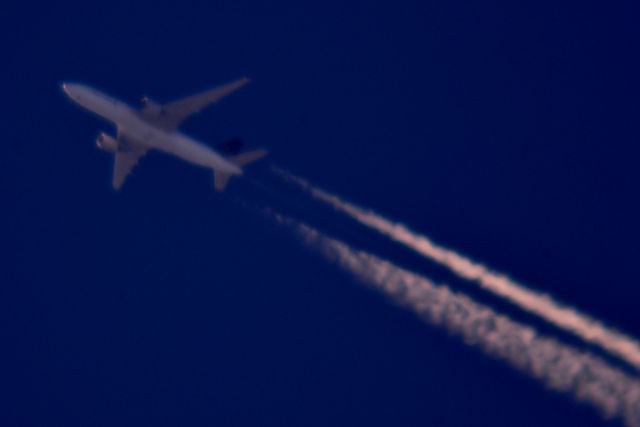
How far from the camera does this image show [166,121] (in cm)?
3372

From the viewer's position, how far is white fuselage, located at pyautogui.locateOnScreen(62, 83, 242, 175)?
32.7 m

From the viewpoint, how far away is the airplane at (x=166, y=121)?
3278 cm

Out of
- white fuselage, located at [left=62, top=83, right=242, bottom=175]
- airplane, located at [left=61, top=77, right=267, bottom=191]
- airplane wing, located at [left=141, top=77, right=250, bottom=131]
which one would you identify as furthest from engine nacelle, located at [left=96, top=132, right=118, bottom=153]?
airplane wing, located at [left=141, top=77, right=250, bottom=131]

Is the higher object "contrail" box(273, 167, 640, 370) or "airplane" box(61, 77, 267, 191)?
"airplane" box(61, 77, 267, 191)

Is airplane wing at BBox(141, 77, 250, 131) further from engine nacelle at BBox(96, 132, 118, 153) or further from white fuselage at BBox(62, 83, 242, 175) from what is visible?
engine nacelle at BBox(96, 132, 118, 153)

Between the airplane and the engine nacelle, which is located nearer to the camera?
the airplane

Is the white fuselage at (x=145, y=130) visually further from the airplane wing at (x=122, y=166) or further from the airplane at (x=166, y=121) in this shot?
the airplane wing at (x=122, y=166)

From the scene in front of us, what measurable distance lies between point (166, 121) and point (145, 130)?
1.30 meters

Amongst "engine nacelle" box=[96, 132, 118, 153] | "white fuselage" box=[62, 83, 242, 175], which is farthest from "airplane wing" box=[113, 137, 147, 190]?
"white fuselage" box=[62, 83, 242, 175]

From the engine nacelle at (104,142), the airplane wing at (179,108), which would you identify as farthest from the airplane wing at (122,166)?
the airplane wing at (179,108)

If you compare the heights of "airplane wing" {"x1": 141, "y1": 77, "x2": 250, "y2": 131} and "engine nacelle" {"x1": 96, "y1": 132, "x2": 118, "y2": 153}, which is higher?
"airplane wing" {"x1": 141, "y1": 77, "x2": 250, "y2": 131}

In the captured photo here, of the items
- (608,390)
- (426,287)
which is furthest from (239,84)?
(608,390)

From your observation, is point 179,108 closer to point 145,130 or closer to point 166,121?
A: point 166,121

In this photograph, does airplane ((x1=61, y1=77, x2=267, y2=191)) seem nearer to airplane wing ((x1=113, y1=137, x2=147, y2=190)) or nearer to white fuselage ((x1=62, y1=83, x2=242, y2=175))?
white fuselage ((x1=62, y1=83, x2=242, y2=175))
